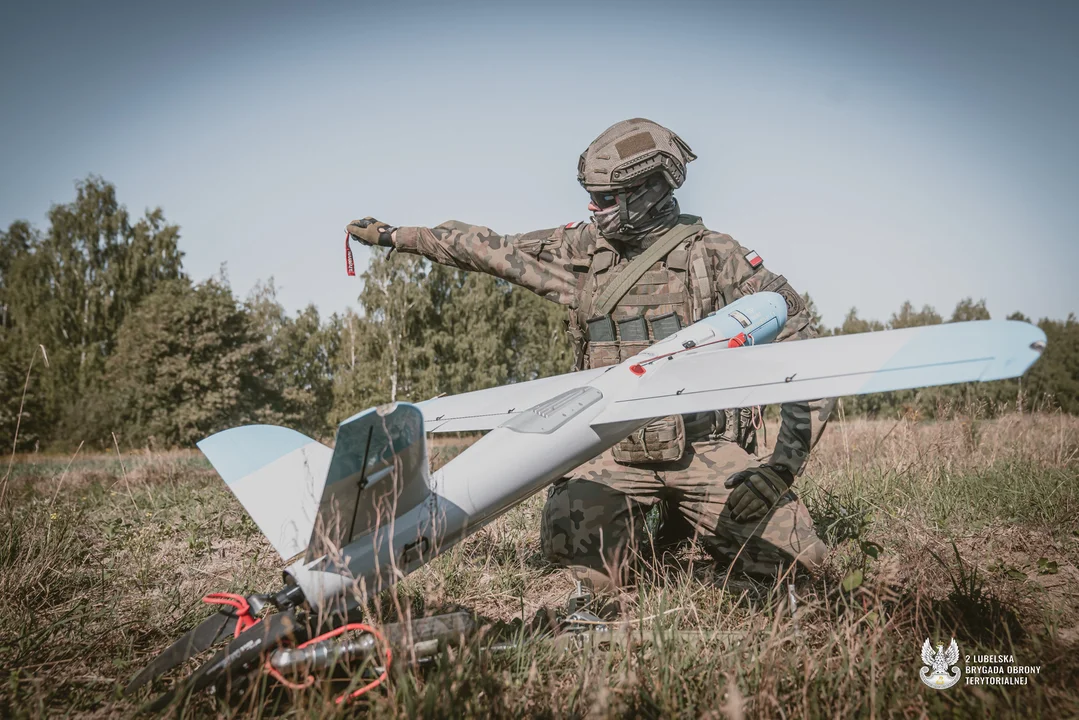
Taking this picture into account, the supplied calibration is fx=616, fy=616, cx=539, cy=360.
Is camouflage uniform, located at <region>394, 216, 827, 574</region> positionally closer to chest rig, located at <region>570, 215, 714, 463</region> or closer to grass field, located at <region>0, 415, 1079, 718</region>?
chest rig, located at <region>570, 215, 714, 463</region>

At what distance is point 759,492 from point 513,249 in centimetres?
272

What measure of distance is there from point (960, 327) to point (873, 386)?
0.70 metres

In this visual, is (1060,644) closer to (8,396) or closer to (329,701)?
(329,701)

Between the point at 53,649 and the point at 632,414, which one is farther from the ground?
the point at 632,414

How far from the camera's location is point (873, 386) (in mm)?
3027

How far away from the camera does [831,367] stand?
3365mm

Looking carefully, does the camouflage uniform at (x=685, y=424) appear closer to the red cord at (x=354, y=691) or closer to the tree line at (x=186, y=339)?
the red cord at (x=354, y=691)

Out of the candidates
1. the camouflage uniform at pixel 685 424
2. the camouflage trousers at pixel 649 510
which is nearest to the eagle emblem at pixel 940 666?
the camouflage uniform at pixel 685 424

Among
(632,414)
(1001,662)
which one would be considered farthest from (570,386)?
(1001,662)

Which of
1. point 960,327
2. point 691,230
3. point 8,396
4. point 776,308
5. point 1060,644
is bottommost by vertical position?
point 1060,644

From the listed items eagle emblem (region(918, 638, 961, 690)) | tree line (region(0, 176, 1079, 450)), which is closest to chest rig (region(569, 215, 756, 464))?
eagle emblem (region(918, 638, 961, 690))

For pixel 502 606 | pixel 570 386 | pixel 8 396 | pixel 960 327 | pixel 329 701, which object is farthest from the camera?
pixel 8 396

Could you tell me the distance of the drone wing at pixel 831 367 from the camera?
9.61 feet

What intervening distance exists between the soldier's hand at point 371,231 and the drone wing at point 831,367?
253 centimetres
